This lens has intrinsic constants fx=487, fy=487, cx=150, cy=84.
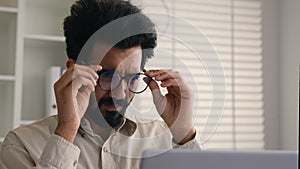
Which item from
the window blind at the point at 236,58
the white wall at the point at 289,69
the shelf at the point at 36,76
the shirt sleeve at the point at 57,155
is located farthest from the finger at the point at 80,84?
the white wall at the point at 289,69

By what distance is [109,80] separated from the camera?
0.87 m

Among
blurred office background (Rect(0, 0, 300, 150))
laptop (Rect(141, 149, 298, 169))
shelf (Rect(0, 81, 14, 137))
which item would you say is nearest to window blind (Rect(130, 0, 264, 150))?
blurred office background (Rect(0, 0, 300, 150))

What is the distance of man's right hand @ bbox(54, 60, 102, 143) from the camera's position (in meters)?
0.91

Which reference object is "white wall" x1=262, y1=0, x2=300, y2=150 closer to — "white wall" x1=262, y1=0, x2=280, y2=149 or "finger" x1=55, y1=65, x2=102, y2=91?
"white wall" x1=262, y1=0, x2=280, y2=149

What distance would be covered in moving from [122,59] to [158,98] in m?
0.14

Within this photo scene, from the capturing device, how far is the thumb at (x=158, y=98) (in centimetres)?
96

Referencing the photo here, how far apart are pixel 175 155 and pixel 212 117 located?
123 mm

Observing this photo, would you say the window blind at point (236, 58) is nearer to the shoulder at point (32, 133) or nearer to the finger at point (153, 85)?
the shoulder at point (32, 133)

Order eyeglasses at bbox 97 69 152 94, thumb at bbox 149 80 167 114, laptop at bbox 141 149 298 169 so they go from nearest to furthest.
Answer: laptop at bbox 141 149 298 169 < eyeglasses at bbox 97 69 152 94 < thumb at bbox 149 80 167 114

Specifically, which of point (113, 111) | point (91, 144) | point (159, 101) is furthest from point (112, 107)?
point (91, 144)

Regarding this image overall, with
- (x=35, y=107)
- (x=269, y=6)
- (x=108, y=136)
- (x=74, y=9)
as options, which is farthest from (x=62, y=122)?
(x=269, y=6)

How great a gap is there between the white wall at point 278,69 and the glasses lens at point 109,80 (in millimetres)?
1905

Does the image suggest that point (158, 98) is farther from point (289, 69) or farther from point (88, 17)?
point (289, 69)

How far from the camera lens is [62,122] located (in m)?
1.01
